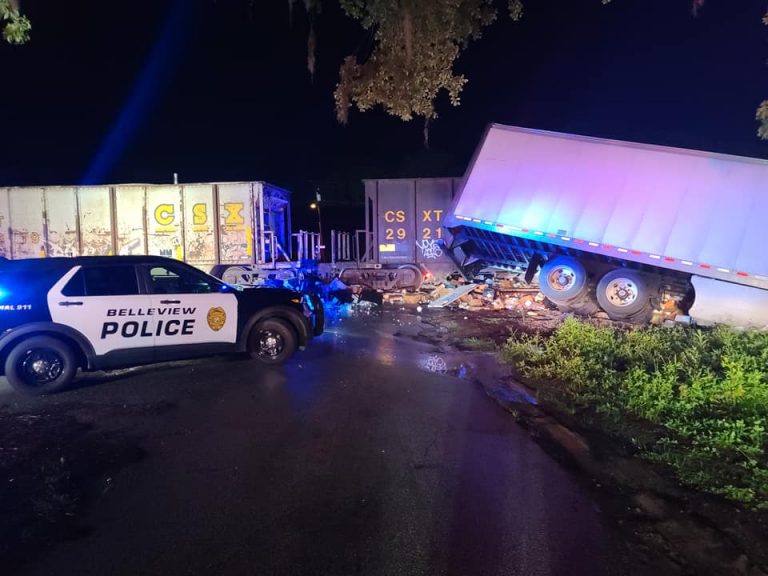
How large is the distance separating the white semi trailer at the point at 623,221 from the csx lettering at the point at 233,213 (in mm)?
5541

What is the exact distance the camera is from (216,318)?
26.5ft

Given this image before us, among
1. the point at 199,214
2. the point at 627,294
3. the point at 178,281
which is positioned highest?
the point at 199,214

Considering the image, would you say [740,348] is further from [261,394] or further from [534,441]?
[261,394]

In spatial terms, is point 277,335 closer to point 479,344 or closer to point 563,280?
point 479,344

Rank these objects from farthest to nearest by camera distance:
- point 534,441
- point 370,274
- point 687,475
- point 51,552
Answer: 1. point 370,274
2. point 534,441
3. point 687,475
4. point 51,552

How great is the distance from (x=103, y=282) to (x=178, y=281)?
95 centimetres

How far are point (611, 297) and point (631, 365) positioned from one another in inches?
231

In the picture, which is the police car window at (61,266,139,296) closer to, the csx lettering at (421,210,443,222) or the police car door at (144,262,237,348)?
the police car door at (144,262,237,348)

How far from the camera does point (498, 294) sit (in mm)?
15719

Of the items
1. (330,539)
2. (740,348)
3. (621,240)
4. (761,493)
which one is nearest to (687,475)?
(761,493)

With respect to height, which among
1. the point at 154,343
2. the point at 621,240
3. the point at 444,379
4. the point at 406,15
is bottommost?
the point at 444,379

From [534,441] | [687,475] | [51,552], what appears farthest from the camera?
[534,441]

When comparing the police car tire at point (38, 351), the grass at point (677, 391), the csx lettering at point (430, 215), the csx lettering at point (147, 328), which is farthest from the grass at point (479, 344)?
the csx lettering at point (430, 215)

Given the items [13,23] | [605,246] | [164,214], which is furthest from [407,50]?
[164,214]
